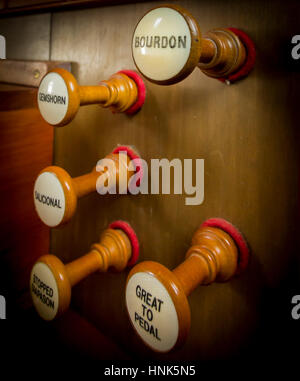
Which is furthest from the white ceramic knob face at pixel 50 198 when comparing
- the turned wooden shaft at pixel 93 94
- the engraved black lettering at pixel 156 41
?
the engraved black lettering at pixel 156 41

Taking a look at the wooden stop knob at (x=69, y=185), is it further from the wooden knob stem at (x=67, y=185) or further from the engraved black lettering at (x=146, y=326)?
the engraved black lettering at (x=146, y=326)

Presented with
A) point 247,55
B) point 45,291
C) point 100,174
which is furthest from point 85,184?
point 247,55

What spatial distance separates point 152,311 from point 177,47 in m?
0.25

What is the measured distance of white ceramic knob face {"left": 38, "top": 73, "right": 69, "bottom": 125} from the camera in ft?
1.39

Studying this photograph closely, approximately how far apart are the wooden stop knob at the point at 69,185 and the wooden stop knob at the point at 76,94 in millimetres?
66

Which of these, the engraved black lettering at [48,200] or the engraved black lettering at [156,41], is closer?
the engraved black lettering at [156,41]

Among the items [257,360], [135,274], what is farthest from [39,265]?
[257,360]

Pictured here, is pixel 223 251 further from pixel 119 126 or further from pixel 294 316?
pixel 119 126

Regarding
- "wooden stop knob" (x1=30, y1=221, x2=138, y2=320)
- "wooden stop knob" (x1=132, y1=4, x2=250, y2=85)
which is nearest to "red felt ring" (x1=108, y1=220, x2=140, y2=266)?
"wooden stop knob" (x1=30, y1=221, x2=138, y2=320)

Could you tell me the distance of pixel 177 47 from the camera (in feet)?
1.05

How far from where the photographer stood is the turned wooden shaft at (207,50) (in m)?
0.34

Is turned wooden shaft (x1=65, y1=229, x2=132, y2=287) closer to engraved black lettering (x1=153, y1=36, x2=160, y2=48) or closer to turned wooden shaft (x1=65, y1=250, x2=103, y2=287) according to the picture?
turned wooden shaft (x1=65, y1=250, x2=103, y2=287)

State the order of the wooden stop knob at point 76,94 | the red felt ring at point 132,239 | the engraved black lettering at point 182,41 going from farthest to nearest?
1. the red felt ring at point 132,239
2. the wooden stop knob at point 76,94
3. the engraved black lettering at point 182,41

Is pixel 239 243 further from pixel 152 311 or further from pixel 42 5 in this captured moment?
pixel 42 5
